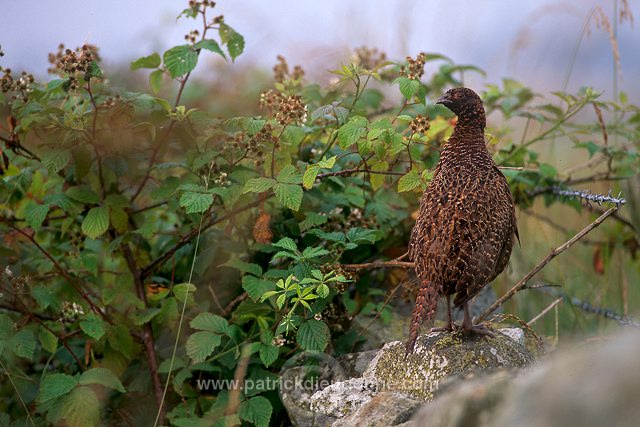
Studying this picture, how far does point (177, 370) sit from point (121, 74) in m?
5.60

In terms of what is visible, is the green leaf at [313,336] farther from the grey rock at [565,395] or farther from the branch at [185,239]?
the grey rock at [565,395]

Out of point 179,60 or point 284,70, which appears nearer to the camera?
point 179,60

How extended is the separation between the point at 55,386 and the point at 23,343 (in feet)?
1.07

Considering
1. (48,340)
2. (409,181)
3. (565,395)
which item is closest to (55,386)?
(48,340)

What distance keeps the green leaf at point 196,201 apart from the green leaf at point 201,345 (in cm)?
64

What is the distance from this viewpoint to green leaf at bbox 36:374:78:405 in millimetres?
3717

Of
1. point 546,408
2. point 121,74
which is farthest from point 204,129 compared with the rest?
point 121,74

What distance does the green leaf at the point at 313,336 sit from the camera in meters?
3.62

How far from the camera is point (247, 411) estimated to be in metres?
3.80

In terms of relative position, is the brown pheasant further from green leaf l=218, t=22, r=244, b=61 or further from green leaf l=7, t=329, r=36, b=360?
green leaf l=7, t=329, r=36, b=360

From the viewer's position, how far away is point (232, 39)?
13.8 ft

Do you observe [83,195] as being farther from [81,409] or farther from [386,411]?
[386,411]

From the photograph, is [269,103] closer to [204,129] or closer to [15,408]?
[204,129]

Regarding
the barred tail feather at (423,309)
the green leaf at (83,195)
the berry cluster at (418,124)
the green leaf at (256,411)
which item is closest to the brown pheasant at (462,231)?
the barred tail feather at (423,309)
